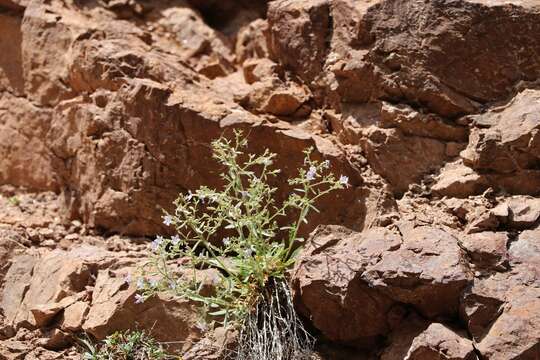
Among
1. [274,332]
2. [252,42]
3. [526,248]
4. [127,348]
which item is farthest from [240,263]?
[252,42]

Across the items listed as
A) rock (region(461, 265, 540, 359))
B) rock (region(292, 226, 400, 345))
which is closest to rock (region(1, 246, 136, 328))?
rock (region(292, 226, 400, 345))

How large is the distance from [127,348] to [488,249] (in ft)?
6.28

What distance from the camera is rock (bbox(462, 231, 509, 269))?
3605 mm

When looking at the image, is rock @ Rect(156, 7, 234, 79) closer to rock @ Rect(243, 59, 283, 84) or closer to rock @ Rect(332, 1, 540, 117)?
rock @ Rect(243, 59, 283, 84)

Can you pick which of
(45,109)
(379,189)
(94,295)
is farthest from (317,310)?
(45,109)

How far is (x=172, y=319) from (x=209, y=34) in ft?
8.41

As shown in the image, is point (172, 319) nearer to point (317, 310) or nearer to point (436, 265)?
point (317, 310)

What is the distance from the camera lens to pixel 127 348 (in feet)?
12.6

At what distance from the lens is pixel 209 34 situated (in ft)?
18.7

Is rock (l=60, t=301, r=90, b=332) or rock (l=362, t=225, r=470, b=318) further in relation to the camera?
rock (l=60, t=301, r=90, b=332)

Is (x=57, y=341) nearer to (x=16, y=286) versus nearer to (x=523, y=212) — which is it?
(x=16, y=286)

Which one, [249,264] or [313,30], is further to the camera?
[313,30]

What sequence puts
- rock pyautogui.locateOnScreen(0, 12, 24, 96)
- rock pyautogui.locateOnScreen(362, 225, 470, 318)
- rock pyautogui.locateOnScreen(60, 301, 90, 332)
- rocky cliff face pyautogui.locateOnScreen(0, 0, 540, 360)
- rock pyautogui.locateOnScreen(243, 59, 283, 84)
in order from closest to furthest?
rock pyautogui.locateOnScreen(362, 225, 470, 318)
rocky cliff face pyautogui.locateOnScreen(0, 0, 540, 360)
rock pyautogui.locateOnScreen(60, 301, 90, 332)
rock pyautogui.locateOnScreen(243, 59, 283, 84)
rock pyautogui.locateOnScreen(0, 12, 24, 96)

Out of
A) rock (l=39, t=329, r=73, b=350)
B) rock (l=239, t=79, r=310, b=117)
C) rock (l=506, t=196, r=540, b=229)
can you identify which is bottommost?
rock (l=39, t=329, r=73, b=350)
